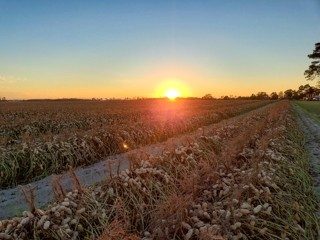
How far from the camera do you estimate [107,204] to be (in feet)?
21.5

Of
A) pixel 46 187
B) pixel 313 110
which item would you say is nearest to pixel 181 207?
pixel 46 187

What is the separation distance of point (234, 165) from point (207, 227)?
390 centimetres

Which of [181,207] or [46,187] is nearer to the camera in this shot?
[181,207]

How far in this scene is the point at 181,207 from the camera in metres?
5.74

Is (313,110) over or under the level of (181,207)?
A: under

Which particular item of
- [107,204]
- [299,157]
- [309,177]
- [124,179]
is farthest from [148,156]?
[299,157]

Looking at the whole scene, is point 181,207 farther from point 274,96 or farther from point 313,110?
point 274,96

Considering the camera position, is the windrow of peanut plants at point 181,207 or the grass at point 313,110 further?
the grass at point 313,110

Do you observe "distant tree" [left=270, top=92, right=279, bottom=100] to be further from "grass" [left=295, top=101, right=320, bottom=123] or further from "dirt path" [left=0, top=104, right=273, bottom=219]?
"dirt path" [left=0, top=104, right=273, bottom=219]

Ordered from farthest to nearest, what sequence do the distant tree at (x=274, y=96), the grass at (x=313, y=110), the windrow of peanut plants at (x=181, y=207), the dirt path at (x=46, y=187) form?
the distant tree at (x=274, y=96) < the grass at (x=313, y=110) < the dirt path at (x=46, y=187) < the windrow of peanut plants at (x=181, y=207)

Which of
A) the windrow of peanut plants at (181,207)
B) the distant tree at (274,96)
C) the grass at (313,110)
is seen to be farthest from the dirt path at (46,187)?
the distant tree at (274,96)

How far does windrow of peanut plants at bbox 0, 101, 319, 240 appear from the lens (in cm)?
551

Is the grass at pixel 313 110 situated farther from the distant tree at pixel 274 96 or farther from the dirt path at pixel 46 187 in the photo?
the distant tree at pixel 274 96

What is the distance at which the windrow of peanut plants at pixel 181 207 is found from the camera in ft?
18.1
